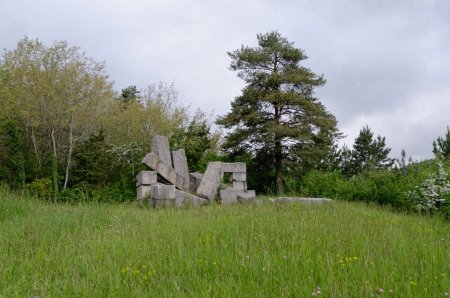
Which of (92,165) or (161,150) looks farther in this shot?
(92,165)

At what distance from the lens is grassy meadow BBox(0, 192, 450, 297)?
4266mm

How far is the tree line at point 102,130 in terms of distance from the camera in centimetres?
1714

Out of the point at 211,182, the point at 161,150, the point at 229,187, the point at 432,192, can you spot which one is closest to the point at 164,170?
the point at 161,150

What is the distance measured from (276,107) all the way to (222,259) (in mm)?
13486

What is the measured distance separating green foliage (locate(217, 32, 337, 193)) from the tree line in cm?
4

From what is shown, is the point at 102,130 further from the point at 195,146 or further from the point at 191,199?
the point at 191,199

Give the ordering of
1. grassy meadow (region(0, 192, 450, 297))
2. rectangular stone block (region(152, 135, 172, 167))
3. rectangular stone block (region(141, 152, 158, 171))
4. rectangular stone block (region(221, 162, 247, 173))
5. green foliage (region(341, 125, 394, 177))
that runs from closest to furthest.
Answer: grassy meadow (region(0, 192, 450, 297))
rectangular stone block (region(141, 152, 158, 171))
rectangular stone block (region(152, 135, 172, 167))
rectangular stone block (region(221, 162, 247, 173))
green foliage (region(341, 125, 394, 177))

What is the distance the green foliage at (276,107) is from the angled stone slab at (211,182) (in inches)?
146

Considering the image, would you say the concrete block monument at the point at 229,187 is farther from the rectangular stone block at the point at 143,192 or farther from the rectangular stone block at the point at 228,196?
the rectangular stone block at the point at 143,192

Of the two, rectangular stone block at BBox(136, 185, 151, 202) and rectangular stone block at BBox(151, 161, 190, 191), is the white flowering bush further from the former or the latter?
rectangular stone block at BBox(136, 185, 151, 202)

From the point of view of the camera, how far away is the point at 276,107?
18.1 meters

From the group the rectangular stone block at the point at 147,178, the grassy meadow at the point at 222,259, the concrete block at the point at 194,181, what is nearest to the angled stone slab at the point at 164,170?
the rectangular stone block at the point at 147,178

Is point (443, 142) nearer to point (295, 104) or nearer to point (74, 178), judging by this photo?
point (295, 104)

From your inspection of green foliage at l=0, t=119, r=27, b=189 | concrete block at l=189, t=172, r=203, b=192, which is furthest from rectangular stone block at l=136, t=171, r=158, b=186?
green foliage at l=0, t=119, r=27, b=189
